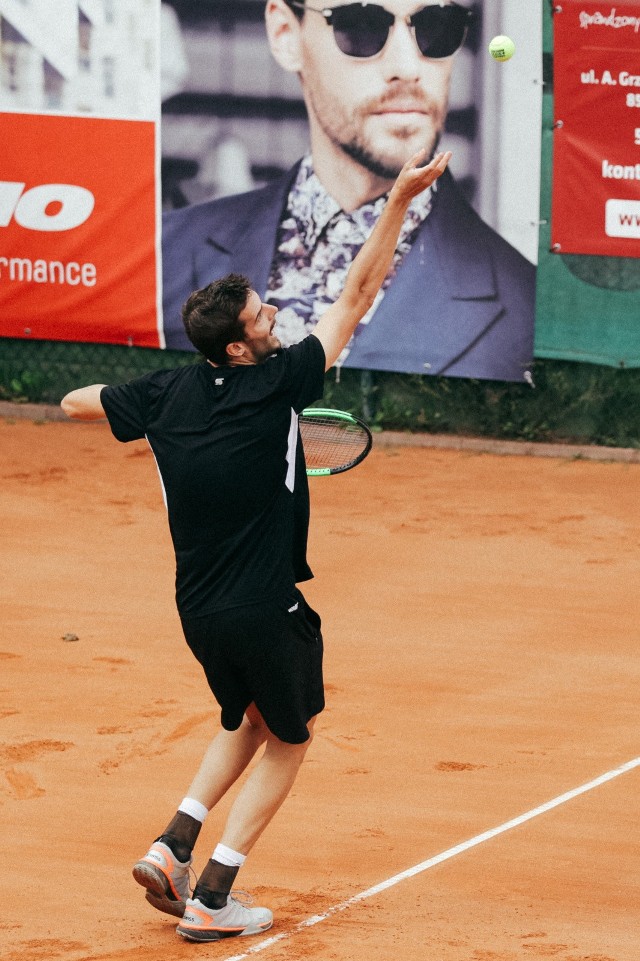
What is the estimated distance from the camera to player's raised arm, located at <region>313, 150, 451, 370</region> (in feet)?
13.2

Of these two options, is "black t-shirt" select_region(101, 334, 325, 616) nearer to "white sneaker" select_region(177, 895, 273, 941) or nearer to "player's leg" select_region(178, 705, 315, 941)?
"player's leg" select_region(178, 705, 315, 941)

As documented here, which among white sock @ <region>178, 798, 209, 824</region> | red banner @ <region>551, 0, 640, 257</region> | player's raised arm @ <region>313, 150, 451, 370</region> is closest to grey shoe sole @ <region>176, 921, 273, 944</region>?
white sock @ <region>178, 798, 209, 824</region>

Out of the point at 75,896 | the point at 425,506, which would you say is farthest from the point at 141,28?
the point at 75,896

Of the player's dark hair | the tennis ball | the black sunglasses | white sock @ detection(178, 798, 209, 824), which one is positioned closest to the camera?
the player's dark hair

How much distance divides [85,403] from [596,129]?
25.7ft

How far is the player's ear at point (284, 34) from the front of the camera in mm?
11734

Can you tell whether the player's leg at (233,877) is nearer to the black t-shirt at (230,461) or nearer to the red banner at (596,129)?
the black t-shirt at (230,461)

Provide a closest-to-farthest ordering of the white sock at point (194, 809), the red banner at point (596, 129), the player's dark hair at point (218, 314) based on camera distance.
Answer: the player's dark hair at point (218, 314) → the white sock at point (194, 809) → the red banner at point (596, 129)

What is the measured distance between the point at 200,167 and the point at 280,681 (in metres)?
8.66

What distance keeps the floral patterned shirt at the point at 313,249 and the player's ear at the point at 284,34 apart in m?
0.72

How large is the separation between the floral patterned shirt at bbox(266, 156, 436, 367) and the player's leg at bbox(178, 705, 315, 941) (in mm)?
7833

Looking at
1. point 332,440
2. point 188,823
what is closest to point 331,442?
point 332,440

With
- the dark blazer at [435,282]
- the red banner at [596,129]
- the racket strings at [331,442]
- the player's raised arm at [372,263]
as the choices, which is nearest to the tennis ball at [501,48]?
the red banner at [596,129]

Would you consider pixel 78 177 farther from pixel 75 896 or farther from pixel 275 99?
pixel 75 896
